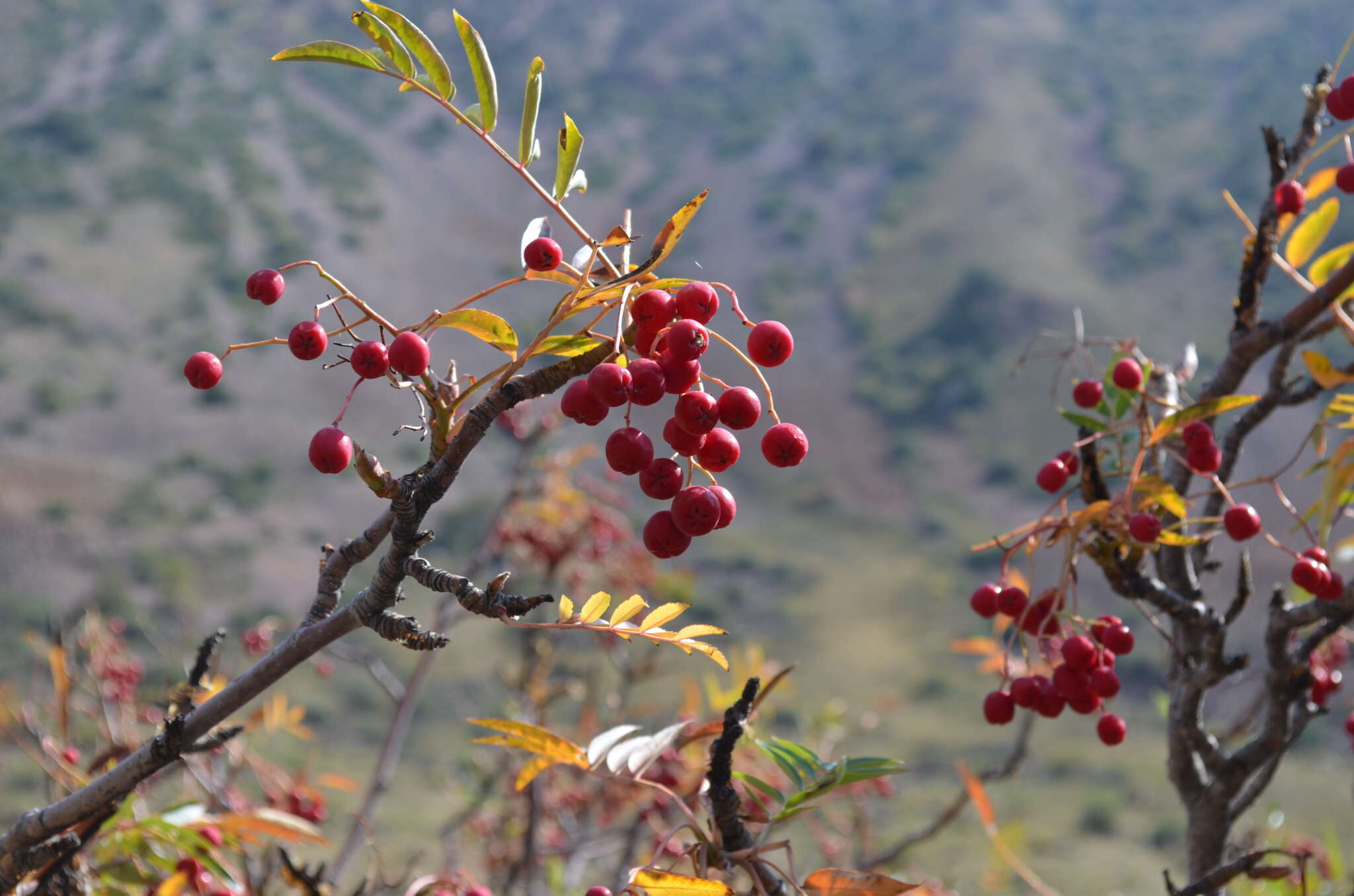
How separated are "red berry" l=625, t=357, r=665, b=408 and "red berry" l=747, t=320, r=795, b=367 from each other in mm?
134

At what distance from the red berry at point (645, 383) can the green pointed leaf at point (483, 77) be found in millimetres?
296

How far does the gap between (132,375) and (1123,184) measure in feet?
111

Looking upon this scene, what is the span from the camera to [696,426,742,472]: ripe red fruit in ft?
3.33

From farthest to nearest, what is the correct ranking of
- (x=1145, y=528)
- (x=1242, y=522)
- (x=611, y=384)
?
(x=1242, y=522) < (x=1145, y=528) < (x=611, y=384)

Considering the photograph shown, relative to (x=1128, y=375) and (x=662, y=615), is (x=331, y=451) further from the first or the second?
(x=1128, y=375)

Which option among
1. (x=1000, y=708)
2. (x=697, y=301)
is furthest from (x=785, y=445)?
(x=1000, y=708)

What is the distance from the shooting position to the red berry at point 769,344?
1021 millimetres

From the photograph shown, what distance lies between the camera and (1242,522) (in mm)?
1510

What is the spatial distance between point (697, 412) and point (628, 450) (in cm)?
9

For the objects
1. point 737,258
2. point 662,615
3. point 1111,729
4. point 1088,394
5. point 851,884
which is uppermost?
point 737,258

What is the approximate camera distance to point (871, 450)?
31562 millimetres

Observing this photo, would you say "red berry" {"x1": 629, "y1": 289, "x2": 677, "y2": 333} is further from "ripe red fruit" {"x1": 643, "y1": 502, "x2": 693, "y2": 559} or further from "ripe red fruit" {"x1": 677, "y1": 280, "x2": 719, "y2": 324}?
"ripe red fruit" {"x1": 643, "y1": 502, "x2": 693, "y2": 559}

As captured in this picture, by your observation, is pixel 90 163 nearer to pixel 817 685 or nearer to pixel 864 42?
pixel 817 685

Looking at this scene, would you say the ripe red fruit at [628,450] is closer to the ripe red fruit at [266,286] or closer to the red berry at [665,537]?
the red berry at [665,537]
